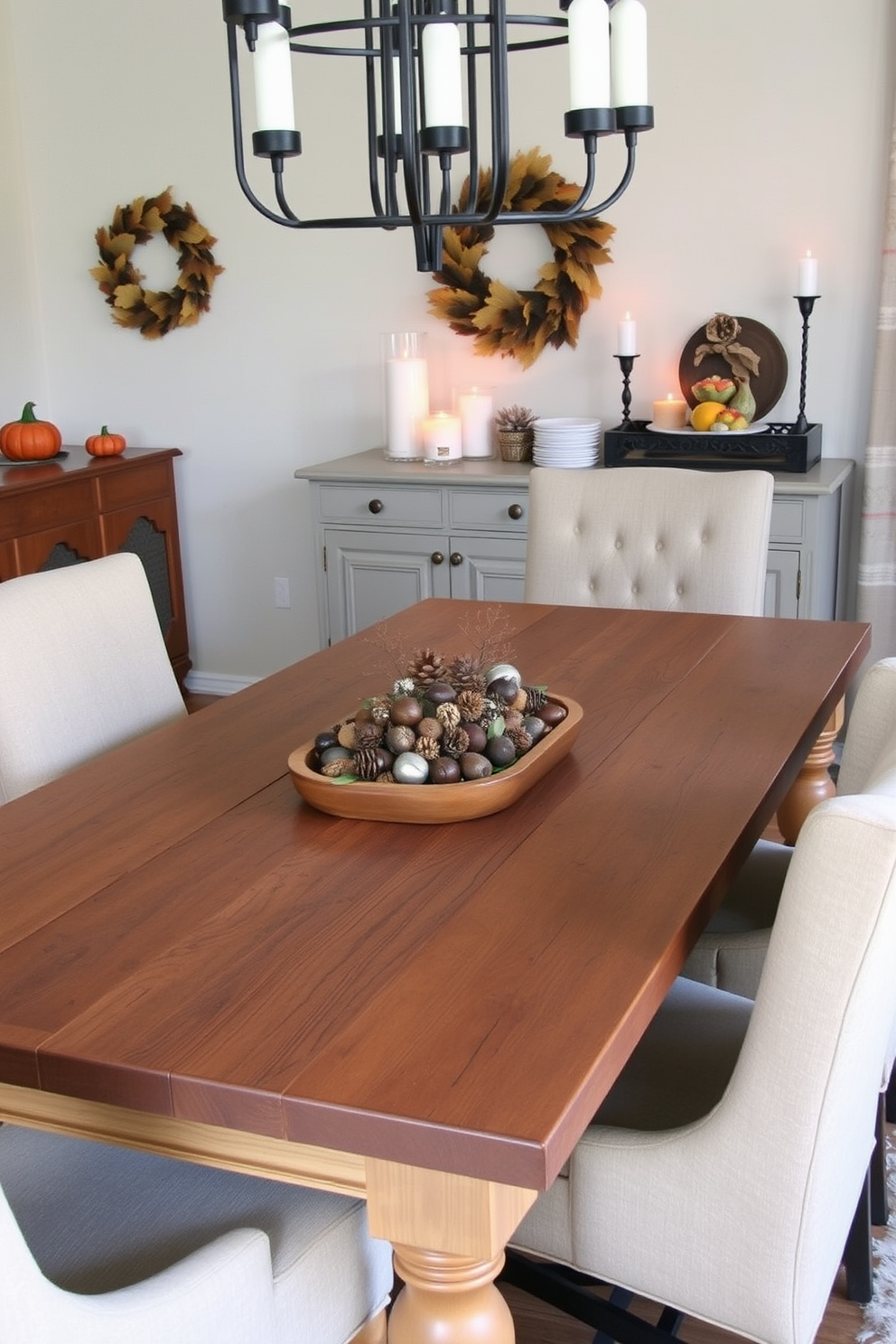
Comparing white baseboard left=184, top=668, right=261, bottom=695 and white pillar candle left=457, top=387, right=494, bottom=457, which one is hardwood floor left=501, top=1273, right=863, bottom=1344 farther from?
white baseboard left=184, top=668, right=261, bottom=695

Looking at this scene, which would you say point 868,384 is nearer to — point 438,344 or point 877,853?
point 438,344

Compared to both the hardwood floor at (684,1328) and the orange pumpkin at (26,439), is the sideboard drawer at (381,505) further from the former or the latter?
the hardwood floor at (684,1328)

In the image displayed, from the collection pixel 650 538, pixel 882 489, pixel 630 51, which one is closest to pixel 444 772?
pixel 630 51

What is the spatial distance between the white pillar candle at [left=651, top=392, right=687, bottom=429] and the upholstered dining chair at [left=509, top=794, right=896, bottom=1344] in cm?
255

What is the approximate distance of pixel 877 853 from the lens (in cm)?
110

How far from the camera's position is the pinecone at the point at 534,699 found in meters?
1.80

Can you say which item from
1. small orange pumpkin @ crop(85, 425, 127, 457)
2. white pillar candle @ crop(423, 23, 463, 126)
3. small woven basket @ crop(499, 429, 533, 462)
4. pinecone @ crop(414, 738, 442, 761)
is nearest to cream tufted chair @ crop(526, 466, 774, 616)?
small woven basket @ crop(499, 429, 533, 462)

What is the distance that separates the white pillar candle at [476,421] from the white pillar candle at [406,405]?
12cm

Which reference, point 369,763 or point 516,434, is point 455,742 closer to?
point 369,763

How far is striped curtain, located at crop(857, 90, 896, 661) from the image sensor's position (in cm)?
339

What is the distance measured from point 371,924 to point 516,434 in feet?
8.73

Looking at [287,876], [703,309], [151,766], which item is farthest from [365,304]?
[287,876]

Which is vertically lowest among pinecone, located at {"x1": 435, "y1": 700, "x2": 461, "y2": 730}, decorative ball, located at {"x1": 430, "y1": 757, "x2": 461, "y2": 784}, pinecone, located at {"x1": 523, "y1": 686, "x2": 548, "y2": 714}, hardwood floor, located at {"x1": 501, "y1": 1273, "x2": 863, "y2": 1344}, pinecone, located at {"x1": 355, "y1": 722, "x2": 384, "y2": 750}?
hardwood floor, located at {"x1": 501, "y1": 1273, "x2": 863, "y2": 1344}

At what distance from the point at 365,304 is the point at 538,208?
2.02 feet
